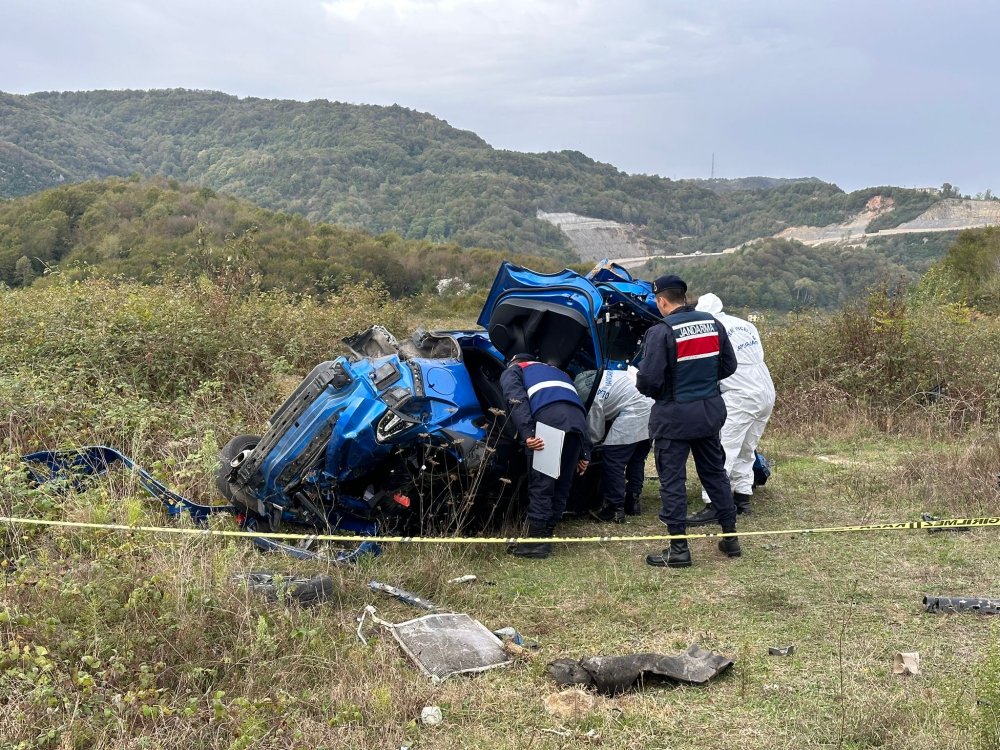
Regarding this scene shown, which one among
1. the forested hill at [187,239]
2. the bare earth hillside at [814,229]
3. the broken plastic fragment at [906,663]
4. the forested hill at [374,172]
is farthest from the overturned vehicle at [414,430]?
the forested hill at [374,172]

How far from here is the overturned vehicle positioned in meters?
5.27

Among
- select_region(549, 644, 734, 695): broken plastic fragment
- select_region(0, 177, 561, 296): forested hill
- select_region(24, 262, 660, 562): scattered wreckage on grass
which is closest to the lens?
select_region(549, 644, 734, 695): broken plastic fragment

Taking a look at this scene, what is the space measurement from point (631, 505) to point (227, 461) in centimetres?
314

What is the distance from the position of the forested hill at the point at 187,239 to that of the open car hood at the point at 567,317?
21646mm

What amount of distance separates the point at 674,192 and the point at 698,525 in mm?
92459

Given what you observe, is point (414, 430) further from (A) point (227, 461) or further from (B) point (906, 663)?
(B) point (906, 663)

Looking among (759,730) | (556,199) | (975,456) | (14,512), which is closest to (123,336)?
(14,512)

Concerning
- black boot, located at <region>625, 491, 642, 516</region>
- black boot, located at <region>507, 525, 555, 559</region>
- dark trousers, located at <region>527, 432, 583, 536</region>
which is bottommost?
black boot, located at <region>625, 491, 642, 516</region>

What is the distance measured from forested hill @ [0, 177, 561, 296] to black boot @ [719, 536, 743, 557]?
22.8 m

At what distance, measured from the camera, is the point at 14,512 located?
485 cm

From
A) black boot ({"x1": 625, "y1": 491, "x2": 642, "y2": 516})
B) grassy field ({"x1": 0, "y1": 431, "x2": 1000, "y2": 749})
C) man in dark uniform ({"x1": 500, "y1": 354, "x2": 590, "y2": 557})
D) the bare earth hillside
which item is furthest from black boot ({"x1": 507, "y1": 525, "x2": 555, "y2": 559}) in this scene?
the bare earth hillside

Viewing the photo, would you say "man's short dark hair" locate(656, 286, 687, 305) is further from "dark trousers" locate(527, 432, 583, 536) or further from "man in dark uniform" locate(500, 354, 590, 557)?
"dark trousers" locate(527, 432, 583, 536)

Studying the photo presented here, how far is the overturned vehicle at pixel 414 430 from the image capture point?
5273 mm

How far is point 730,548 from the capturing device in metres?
5.68
